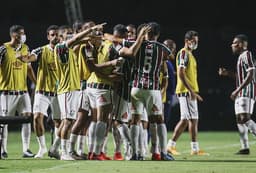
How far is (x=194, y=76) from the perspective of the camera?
1591 centimetres

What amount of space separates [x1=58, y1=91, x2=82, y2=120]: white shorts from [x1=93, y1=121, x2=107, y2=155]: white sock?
706 millimetres

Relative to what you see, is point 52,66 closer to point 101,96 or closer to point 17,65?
point 17,65

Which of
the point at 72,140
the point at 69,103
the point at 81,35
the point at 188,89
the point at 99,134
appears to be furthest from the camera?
the point at 188,89

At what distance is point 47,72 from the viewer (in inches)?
591

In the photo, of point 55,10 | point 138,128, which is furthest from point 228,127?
point 138,128

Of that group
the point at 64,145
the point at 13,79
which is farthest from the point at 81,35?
the point at 13,79

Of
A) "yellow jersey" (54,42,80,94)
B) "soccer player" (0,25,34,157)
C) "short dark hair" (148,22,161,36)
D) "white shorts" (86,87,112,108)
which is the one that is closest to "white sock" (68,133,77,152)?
"white shorts" (86,87,112,108)

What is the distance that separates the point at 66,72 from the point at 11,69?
1481mm

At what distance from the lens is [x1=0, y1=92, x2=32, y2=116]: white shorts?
14.9 meters

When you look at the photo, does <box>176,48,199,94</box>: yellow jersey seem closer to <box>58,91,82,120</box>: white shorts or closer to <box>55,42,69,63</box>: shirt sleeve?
<box>58,91,82,120</box>: white shorts

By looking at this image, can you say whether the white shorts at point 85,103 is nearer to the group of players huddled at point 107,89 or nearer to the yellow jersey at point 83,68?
the group of players huddled at point 107,89

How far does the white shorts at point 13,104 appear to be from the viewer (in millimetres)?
14898

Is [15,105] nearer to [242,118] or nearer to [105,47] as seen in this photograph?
[105,47]

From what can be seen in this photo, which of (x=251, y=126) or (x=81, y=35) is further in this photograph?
(x=251, y=126)
